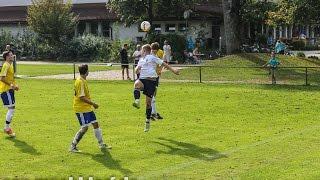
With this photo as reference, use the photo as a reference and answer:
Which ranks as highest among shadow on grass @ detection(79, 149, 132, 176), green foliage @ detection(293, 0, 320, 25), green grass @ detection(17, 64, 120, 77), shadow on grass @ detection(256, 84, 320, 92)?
green foliage @ detection(293, 0, 320, 25)

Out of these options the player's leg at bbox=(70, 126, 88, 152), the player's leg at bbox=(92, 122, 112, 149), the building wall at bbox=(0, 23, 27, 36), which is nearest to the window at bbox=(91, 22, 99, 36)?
the building wall at bbox=(0, 23, 27, 36)

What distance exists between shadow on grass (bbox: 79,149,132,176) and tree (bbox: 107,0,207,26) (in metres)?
39.7

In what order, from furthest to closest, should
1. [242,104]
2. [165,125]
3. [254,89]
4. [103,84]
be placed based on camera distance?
1. [103,84]
2. [254,89]
3. [242,104]
4. [165,125]

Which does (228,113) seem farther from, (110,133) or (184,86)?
(184,86)

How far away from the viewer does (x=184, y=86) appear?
26719 mm

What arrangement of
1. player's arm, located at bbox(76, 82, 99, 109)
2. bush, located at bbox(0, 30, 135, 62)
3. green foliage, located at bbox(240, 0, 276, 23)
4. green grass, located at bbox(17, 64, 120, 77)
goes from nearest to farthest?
1. player's arm, located at bbox(76, 82, 99, 109)
2. green grass, located at bbox(17, 64, 120, 77)
3. bush, located at bbox(0, 30, 135, 62)
4. green foliage, located at bbox(240, 0, 276, 23)

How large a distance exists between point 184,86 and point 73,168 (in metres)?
16.3

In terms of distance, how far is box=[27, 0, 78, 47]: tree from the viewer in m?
54.2

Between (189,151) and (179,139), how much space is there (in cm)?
144

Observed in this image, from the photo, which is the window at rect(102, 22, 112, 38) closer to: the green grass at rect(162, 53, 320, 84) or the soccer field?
the green grass at rect(162, 53, 320, 84)

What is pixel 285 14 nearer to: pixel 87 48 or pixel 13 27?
pixel 87 48

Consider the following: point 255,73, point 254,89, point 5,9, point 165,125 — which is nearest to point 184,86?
point 254,89

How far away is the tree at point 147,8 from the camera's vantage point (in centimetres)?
5159

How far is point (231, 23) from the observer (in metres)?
36.9
